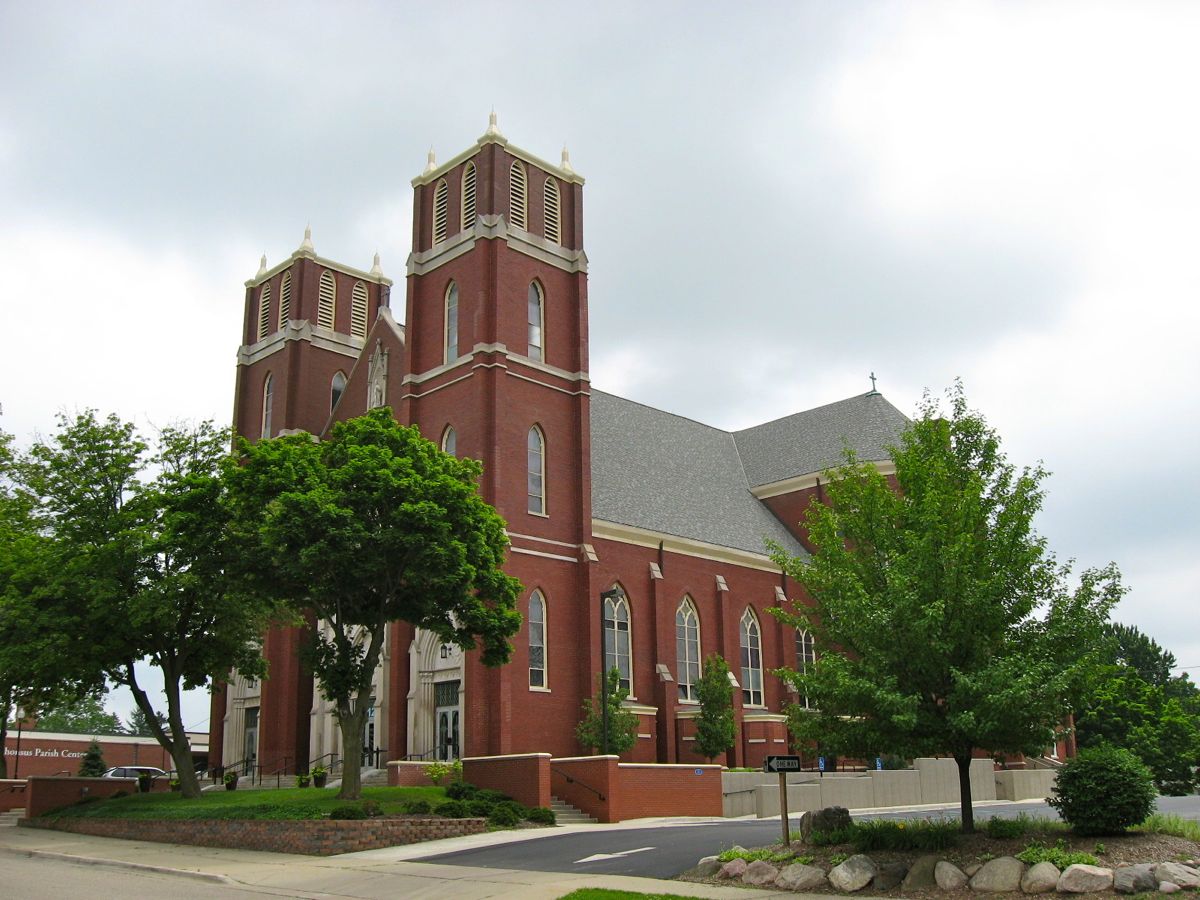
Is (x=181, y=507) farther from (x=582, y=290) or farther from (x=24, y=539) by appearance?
(x=582, y=290)

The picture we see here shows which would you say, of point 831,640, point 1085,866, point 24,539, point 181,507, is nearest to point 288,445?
point 181,507

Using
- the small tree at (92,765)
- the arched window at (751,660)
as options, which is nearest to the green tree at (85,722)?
the small tree at (92,765)

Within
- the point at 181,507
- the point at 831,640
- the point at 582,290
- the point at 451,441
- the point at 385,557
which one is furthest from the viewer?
the point at 582,290

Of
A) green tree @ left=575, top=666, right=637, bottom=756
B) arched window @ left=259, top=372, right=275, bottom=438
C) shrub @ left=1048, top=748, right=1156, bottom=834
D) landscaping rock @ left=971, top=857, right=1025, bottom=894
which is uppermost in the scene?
arched window @ left=259, top=372, right=275, bottom=438

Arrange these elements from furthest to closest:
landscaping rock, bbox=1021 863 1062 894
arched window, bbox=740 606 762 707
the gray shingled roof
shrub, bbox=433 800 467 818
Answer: arched window, bbox=740 606 762 707 < the gray shingled roof < shrub, bbox=433 800 467 818 < landscaping rock, bbox=1021 863 1062 894

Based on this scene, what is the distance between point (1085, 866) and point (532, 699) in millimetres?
23661

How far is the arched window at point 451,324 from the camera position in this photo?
134 ft

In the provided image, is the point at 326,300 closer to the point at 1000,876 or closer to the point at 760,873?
the point at 760,873

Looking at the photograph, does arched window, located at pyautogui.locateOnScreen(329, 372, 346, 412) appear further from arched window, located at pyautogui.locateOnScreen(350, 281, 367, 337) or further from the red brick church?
arched window, located at pyautogui.locateOnScreen(350, 281, 367, 337)

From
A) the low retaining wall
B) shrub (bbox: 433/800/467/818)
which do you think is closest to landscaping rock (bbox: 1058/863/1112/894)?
the low retaining wall

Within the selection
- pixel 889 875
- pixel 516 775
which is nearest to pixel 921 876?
pixel 889 875

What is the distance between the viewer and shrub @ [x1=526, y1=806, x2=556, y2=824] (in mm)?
27484

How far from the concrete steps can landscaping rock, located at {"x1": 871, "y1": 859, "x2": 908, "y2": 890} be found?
14531mm

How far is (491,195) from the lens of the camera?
40.7 meters
